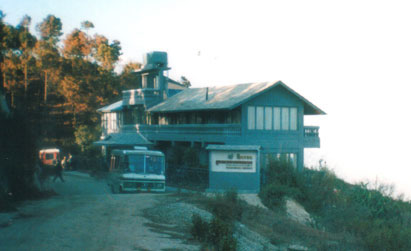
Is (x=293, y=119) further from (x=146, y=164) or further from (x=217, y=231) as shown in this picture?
(x=217, y=231)

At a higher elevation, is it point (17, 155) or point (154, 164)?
point (17, 155)

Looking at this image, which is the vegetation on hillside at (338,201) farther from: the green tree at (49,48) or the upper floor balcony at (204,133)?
the green tree at (49,48)

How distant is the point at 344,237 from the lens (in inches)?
725

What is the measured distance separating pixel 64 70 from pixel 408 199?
1576 inches

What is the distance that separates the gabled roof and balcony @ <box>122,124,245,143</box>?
148 centimetres

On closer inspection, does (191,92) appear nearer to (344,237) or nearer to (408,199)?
(408,199)

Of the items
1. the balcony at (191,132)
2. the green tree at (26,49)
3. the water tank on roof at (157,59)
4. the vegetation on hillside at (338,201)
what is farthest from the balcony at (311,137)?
the green tree at (26,49)

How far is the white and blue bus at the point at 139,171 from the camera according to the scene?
2439 cm

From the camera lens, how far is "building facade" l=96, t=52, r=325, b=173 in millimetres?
33844

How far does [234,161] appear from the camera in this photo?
28078 mm

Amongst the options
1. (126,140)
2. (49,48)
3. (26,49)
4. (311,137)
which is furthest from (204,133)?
(26,49)

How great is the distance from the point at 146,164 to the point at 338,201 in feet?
38.8

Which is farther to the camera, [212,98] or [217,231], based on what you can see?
[212,98]

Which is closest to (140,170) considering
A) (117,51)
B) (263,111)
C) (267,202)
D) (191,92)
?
(267,202)
